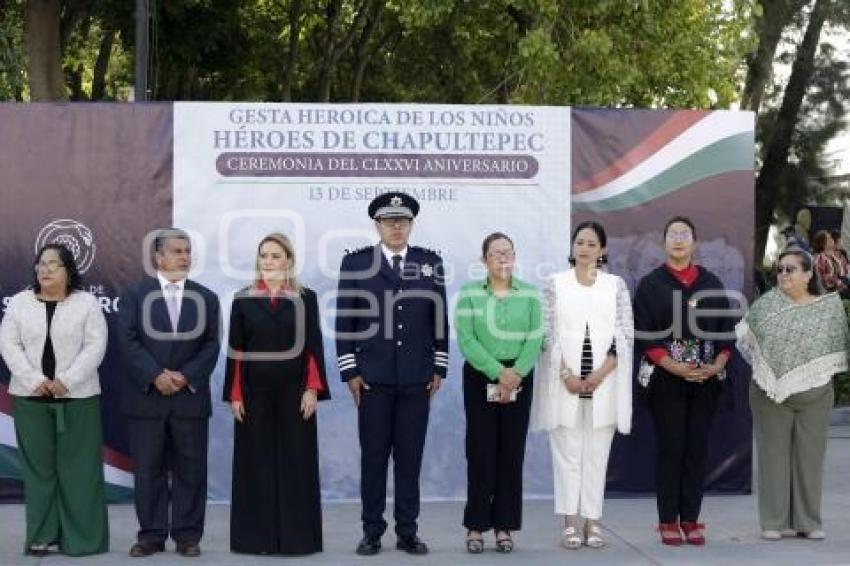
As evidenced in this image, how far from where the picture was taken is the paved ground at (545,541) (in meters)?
8.70

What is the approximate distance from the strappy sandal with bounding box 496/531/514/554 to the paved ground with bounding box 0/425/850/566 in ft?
0.16

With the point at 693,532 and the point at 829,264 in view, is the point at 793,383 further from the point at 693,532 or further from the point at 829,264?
the point at 829,264

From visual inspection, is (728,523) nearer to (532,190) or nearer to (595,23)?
(532,190)

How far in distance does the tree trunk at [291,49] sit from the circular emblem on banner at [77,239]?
16.6 meters

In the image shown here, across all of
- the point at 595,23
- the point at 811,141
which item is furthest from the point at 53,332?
the point at 811,141

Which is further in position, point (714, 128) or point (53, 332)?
point (714, 128)

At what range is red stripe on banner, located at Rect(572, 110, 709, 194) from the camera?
414 inches

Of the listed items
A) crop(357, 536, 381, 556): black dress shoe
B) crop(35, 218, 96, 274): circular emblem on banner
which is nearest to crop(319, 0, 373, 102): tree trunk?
crop(35, 218, 96, 274): circular emblem on banner

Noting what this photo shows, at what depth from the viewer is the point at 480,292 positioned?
8.87 meters

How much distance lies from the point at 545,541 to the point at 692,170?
2.82 metres

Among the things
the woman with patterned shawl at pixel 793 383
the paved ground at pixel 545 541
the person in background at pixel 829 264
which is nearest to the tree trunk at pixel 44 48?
the person in background at pixel 829 264

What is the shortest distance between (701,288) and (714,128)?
1787mm

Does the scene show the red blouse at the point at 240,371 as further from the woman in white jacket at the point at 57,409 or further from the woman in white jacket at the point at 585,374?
the woman in white jacket at the point at 585,374

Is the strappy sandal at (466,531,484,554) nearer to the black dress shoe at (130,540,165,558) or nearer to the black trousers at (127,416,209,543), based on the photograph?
the black trousers at (127,416,209,543)
